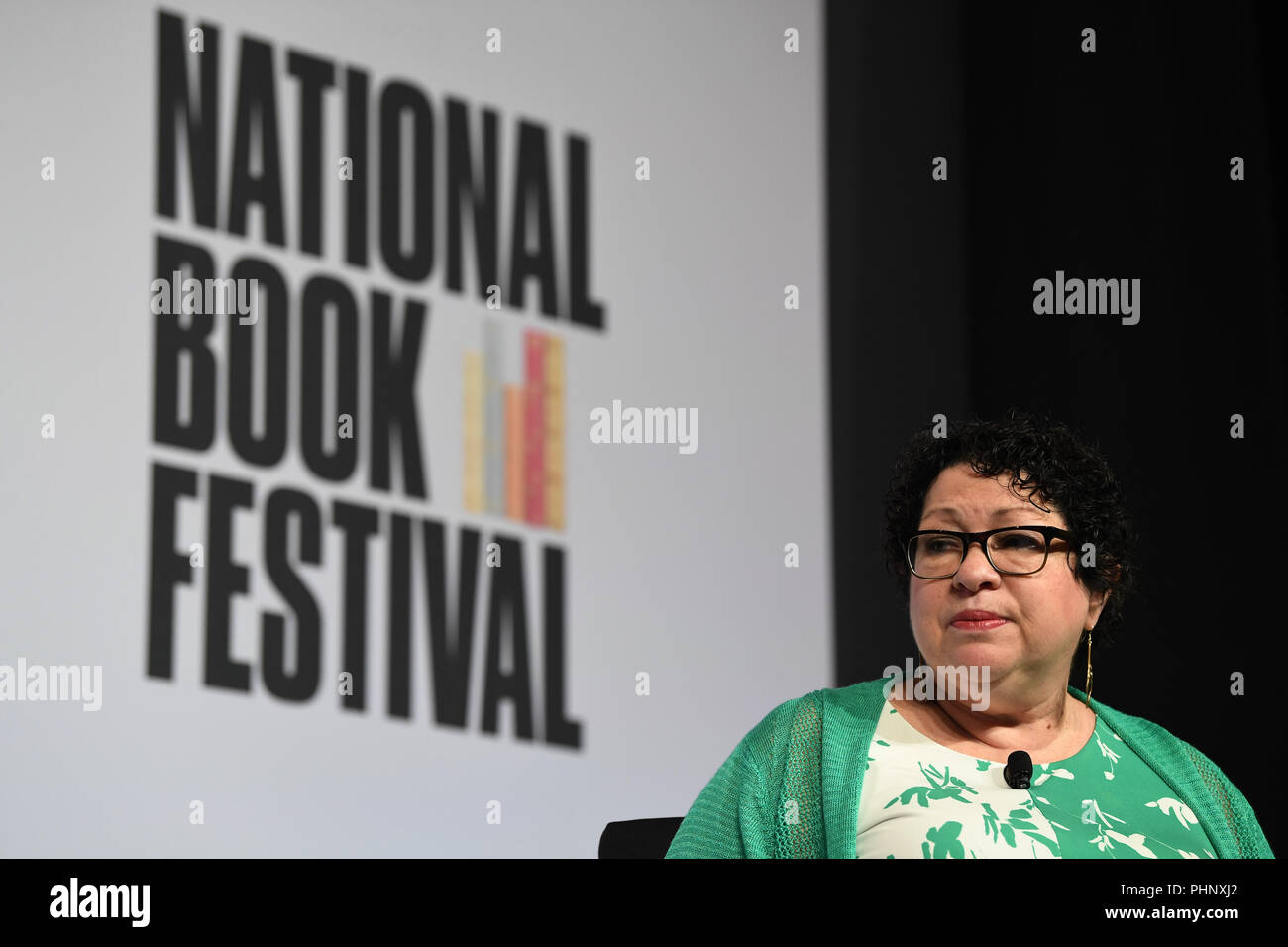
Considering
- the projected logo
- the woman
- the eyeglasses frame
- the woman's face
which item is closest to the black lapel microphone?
the woman

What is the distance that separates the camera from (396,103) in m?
3.32

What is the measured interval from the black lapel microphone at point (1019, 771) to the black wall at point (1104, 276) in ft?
1.55

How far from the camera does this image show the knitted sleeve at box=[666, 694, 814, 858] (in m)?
1.58

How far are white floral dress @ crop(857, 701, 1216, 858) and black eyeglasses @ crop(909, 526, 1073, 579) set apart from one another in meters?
0.20

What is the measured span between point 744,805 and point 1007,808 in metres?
0.32

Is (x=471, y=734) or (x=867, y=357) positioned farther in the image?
(x=867, y=357)

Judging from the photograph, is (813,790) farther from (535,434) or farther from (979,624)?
(535,434)

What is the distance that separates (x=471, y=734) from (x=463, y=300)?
1068 mm

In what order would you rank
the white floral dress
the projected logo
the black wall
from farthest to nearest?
the projected logo
the black wall
the white floral dress

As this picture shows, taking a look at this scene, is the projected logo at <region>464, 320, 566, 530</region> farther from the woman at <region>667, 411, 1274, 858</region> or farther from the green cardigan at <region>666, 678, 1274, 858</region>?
the green cardigan at <region>666, 678, 1274, 858</region>

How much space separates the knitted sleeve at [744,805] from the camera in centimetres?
158

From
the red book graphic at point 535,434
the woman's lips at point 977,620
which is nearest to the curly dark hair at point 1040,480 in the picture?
the woman's lips at point 977,620
